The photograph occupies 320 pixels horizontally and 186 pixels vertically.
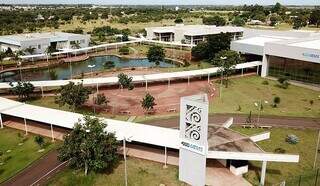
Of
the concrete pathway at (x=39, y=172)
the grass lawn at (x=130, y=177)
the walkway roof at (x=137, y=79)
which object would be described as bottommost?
the concrete pathway at (x=39, y=172)

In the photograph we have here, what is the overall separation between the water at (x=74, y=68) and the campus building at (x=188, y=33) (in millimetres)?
25637

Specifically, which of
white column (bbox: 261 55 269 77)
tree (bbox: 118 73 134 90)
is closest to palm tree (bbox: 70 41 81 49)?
tree (bbox: 118 73 134 90)

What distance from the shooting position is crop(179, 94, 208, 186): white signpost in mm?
32094

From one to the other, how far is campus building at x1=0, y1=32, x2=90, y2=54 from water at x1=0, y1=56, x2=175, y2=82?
39.7 feet

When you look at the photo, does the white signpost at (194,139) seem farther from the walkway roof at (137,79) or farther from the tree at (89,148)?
the walkway roof at (137,79)

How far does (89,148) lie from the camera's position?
1366 inches

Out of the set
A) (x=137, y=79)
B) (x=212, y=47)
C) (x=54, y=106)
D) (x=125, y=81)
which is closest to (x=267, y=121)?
(x=125, y=81)

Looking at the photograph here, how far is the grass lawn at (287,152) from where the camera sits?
117 feet

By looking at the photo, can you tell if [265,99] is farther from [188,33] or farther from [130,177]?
[188,33]


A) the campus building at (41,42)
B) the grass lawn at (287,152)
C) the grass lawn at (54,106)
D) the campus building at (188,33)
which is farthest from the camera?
the campus building at (188,33)

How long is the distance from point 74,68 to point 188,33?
150ft

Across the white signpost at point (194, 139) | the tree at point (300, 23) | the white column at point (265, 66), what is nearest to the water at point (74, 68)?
the white column at point (265, 66)

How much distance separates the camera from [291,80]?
72438 mm

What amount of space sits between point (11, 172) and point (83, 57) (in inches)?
2828
